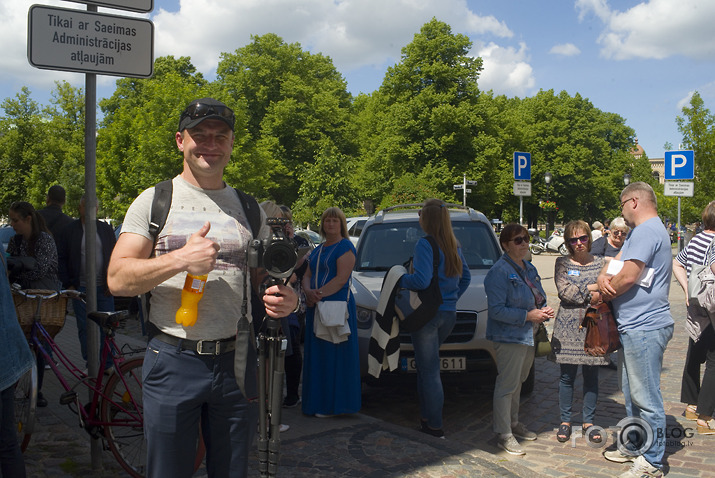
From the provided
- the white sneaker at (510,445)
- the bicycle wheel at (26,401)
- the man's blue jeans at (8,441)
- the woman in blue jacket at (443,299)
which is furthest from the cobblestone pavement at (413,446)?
the man's blue jeans at (8,441)

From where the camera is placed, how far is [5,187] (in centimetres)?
3747

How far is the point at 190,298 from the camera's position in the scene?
2.39 m

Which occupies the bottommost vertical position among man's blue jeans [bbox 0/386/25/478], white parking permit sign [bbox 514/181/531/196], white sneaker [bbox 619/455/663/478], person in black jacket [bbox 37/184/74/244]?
white sneaker [bbox 619/455/663/478]

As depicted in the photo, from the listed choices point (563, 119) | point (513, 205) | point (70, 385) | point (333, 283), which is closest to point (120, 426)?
point (70, 385)

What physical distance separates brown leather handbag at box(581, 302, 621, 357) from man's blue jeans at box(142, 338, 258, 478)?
133 inches

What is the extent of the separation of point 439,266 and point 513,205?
43.5 m

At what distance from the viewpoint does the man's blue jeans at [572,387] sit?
5320 mm

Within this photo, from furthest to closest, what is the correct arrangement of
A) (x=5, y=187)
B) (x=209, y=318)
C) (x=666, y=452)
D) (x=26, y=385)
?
(x=5, y=187), (x=666, y=452), (x=26, y=385), (x=209, y=318)

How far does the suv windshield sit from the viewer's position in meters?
7.13

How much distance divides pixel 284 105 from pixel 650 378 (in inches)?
1552

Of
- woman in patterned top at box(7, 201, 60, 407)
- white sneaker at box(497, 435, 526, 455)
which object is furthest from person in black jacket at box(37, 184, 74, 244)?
white sneaker at box(497, 435, 526, 455)

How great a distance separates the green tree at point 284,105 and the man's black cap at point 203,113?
37.5 meters

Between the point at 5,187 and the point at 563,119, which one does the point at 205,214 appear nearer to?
the point at 5,187

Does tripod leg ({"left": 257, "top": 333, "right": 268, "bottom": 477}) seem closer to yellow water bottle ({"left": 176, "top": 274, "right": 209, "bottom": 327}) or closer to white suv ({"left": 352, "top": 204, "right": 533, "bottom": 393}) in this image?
yellow water bottle ({"left": 176, "top": 274, "right": 209, "bottom": 327})
